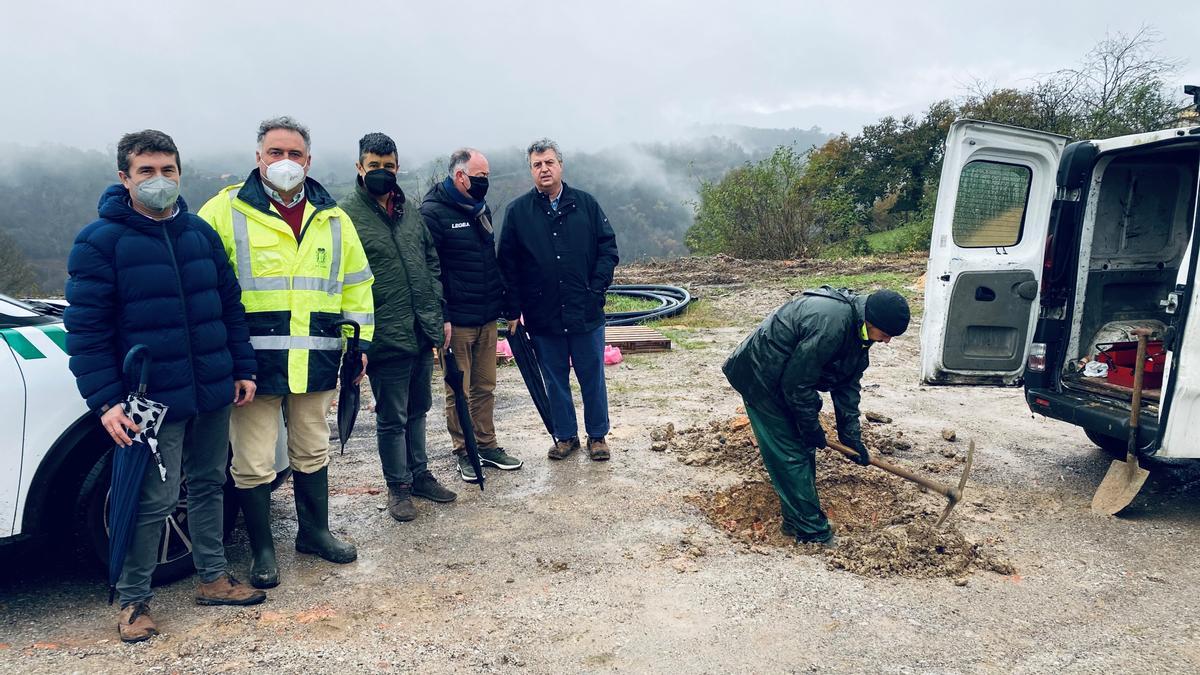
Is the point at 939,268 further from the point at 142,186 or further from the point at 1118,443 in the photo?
the point at 142,186

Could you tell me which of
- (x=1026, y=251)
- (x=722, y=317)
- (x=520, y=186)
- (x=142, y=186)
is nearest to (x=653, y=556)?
(x=142, y=186)

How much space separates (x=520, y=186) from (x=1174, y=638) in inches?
2319

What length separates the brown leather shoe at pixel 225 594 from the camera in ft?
10.9

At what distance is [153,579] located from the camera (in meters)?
3.47

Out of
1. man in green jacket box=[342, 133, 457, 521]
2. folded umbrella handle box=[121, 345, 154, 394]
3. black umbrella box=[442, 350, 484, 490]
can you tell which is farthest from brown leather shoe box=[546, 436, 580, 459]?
folded umbrella handle box=[121, 345, 154, 394]

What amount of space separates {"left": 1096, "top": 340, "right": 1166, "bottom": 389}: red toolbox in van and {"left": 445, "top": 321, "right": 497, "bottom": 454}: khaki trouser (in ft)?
13.4

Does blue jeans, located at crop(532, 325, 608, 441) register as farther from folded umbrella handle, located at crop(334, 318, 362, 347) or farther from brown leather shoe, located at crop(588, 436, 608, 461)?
folded umbrella handle, located at crop(334, 318, 362, 347)

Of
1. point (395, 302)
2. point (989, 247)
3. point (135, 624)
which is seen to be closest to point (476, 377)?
point (395, 302)

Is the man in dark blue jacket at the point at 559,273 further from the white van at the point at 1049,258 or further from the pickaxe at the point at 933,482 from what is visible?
the white van at the point at 1049,258

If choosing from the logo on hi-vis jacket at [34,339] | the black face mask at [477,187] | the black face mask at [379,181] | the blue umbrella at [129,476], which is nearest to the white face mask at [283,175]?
the black face mask at [379,181]

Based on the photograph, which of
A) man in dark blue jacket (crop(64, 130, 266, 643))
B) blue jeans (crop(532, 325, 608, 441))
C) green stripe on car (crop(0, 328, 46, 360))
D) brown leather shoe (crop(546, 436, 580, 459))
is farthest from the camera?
brown leather shoe (crop(546, 436, 580, 459))

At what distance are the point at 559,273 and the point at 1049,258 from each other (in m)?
3.14

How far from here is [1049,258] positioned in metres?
5.01

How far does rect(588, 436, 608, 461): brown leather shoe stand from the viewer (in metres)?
5.22
